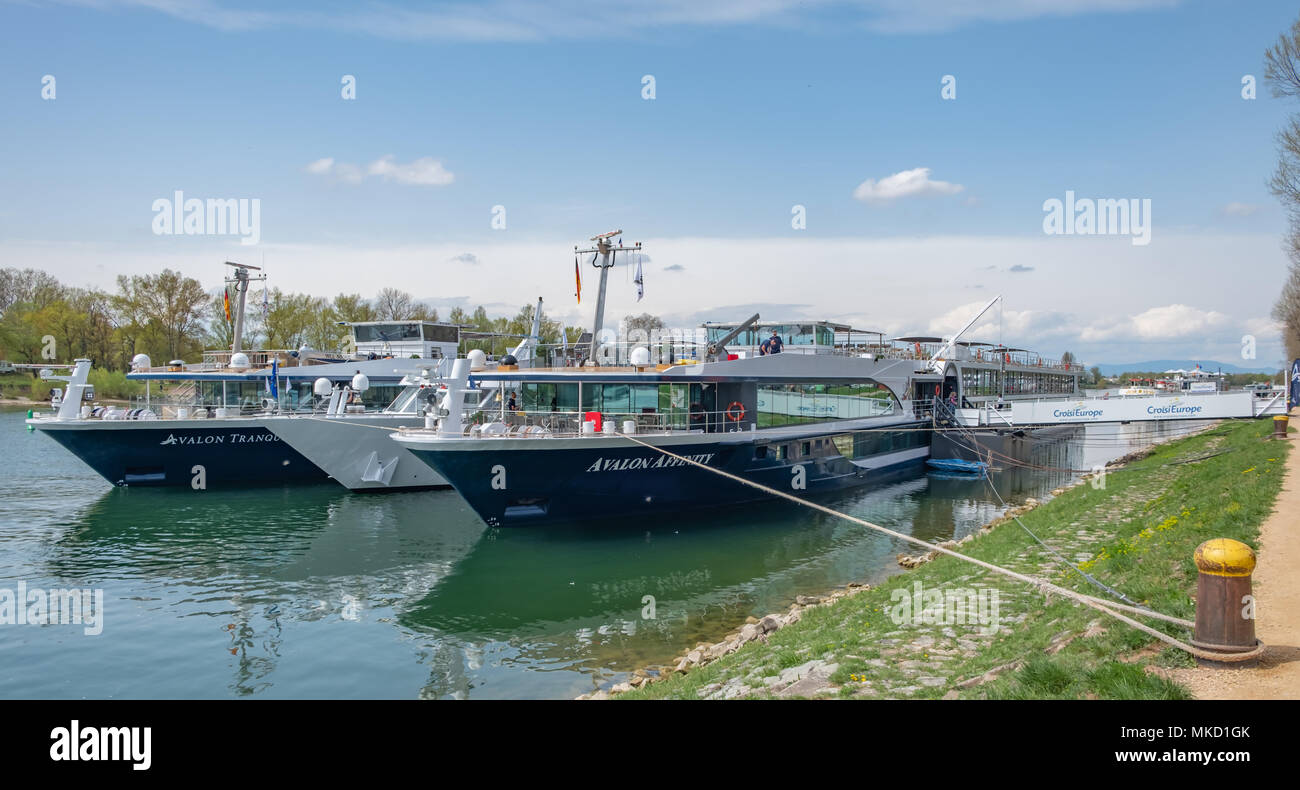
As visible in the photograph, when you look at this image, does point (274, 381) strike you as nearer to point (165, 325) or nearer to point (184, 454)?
point (184, 454)

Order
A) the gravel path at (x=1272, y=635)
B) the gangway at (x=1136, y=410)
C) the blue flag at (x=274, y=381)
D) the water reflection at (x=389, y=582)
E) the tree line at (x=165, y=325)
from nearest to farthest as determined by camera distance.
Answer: the gravel path at (x=1272, y=635), the water reflection at (x=389, y=582), the gangway at (x=1136, y=410), the blue flag at (x=274, y=381), the tree line at (x=165, y=325)

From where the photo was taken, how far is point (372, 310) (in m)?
78.1

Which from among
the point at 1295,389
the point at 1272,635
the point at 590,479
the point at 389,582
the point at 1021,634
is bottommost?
the point at 389,582

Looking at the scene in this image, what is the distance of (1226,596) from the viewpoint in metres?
6.47

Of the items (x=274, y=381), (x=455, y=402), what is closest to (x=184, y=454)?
(x=274, y=381)

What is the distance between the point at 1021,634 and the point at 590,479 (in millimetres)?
14067

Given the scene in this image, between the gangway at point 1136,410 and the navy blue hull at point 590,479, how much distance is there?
59.6 feet

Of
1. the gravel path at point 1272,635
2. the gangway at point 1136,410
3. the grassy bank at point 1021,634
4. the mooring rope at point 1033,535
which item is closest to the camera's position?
the gravel path at point 1272,635

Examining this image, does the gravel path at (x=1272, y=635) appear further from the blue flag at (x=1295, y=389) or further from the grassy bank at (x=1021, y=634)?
the blue flag at (x=1295, y=389)

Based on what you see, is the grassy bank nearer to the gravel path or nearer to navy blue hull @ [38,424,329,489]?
the gravel path

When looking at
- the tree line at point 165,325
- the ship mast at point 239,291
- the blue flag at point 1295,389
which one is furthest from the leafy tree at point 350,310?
the blue flag at point 1295,389

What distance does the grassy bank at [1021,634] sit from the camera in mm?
6930
